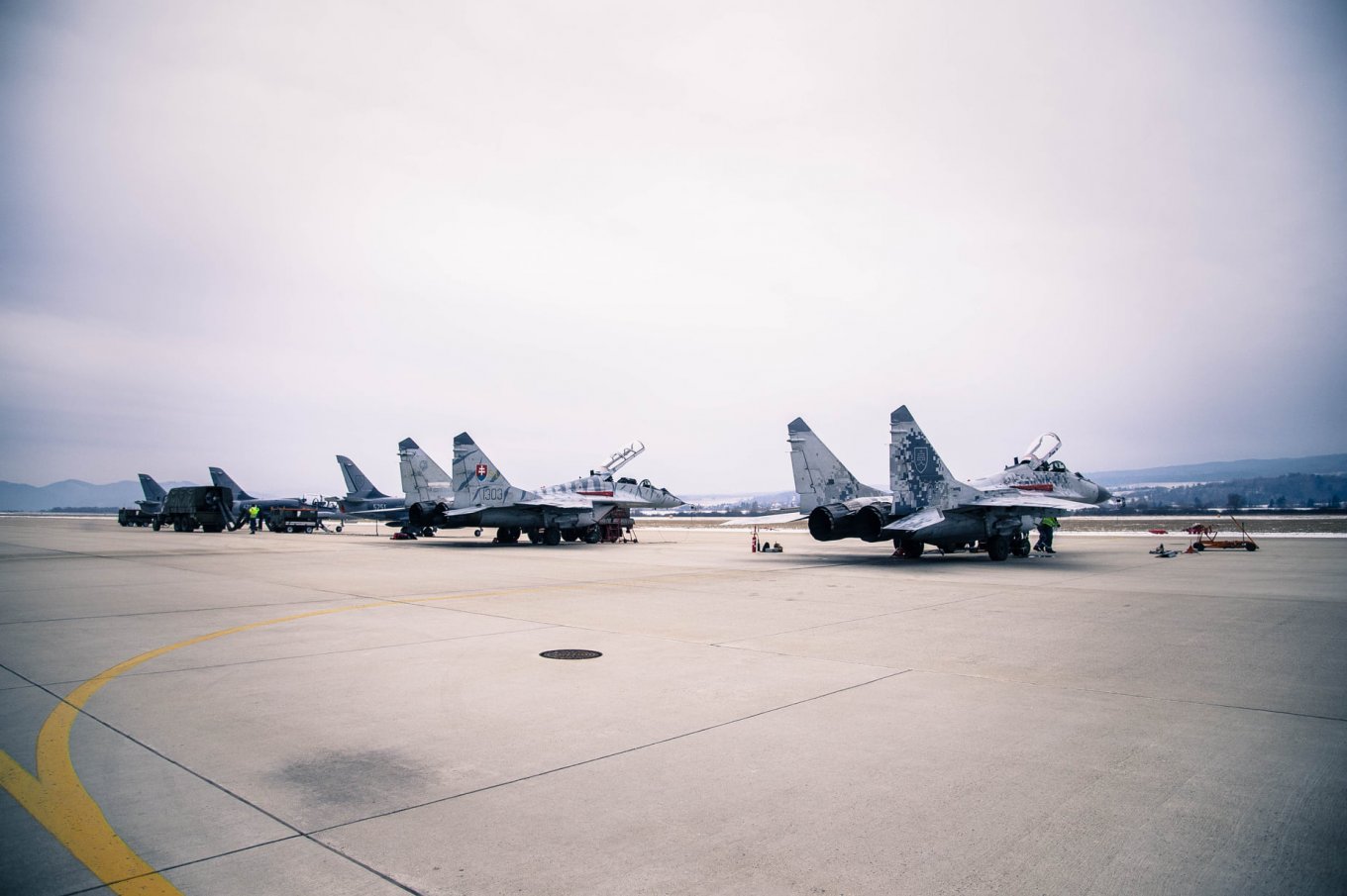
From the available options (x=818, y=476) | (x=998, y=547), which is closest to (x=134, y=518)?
(x=818, y=476)

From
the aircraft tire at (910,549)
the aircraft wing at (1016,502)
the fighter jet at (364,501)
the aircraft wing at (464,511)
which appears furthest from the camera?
the fighter jet at (364,501)

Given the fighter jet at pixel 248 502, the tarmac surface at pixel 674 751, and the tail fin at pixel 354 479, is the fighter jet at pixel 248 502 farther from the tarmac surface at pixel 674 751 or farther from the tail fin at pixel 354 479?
the tarmac surface at pixel 674 751

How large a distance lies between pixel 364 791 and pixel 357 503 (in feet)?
150

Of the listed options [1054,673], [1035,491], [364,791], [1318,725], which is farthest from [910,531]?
[364,791]

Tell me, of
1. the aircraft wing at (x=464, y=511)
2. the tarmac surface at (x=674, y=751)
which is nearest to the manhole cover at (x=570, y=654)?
the tarmac surface at (x=674, y=751)

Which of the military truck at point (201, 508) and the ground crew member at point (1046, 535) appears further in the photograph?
the military truck at point (201, 508)

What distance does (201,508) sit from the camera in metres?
47.7

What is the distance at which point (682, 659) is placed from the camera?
8.23m

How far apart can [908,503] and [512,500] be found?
17053 mm

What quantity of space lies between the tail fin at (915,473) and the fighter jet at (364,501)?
30255 millimetres

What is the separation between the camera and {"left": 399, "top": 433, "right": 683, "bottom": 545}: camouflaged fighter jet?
31047mm

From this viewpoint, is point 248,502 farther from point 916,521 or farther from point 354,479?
point 916,521

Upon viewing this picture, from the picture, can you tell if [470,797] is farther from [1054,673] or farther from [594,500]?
[594,500]

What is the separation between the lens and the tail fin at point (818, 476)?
23.2m
